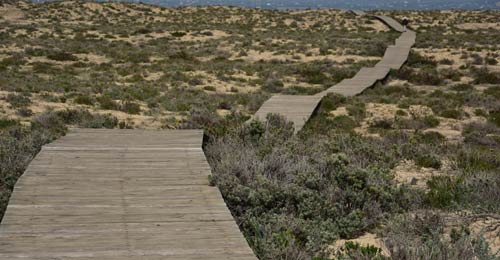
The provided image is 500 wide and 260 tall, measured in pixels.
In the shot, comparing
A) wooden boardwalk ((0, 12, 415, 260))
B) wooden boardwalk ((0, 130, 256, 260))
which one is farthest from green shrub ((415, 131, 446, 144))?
wooden boardwalk ((0, 130, 256, 260))

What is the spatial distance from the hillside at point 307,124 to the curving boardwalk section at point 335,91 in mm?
432

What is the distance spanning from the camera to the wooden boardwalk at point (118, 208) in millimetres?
4699

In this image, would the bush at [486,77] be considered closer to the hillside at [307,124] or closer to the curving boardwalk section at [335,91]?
the hillside at [307,124]

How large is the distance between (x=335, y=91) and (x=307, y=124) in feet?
18.8

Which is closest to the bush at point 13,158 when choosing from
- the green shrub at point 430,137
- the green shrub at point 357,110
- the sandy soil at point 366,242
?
the sandy soil at point 366,242

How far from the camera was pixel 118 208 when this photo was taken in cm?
572

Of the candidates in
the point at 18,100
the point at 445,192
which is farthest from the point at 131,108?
the point at 445,192

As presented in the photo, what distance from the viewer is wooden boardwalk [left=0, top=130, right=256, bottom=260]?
4699mm

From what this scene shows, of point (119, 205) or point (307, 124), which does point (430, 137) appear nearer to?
point (307, 124)

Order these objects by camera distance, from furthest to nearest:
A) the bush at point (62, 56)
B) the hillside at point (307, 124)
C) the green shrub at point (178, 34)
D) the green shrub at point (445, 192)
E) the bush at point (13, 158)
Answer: the green shrub at point (178, 34)
the bush at point (62, 56)
the green shrub at point (445, 192)
the bush at point (13, 158)
the hillside at point (307, 124)

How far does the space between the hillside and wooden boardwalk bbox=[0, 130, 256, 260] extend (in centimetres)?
46

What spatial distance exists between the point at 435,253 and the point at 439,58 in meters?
27.0

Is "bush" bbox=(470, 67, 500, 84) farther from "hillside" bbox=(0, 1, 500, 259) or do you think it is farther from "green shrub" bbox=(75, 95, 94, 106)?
"green shrub" bbox=(75, 95, 94, 106)

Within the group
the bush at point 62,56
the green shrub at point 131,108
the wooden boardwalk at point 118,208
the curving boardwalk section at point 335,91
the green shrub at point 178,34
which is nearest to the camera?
the wooden boardwalk at point 118,208
